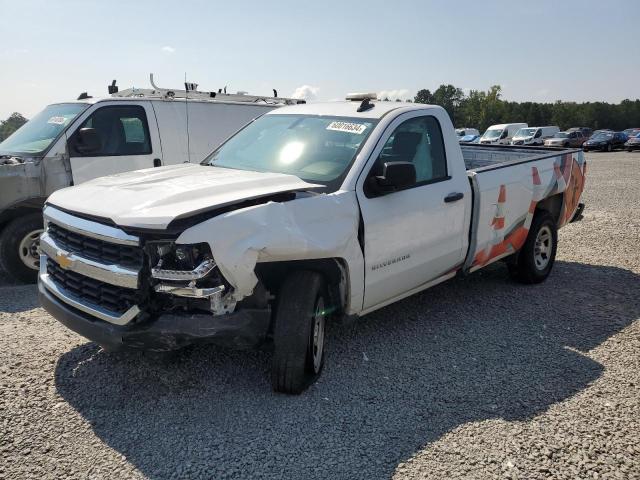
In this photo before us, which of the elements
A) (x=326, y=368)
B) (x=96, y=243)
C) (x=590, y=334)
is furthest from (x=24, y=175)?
(x=590, y=334)

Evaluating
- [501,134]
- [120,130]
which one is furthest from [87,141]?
[501,134]

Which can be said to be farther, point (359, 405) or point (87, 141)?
point (87, 141)

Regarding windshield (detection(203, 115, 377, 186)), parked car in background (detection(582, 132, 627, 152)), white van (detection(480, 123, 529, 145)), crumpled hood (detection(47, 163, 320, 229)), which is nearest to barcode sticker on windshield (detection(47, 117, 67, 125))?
windshield (detection(203, 115, 377, 186))

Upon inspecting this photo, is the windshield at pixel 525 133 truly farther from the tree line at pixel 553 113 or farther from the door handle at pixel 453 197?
the tree line at pixel 553 113

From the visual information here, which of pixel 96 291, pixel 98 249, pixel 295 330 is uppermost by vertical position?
pixel 98 249

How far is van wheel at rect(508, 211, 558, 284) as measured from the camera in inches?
238

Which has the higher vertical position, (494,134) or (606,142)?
(494,134)

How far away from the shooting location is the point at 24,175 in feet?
20.0

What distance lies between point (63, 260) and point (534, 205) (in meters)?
4.71

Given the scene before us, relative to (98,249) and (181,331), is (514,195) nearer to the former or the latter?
(181,331)

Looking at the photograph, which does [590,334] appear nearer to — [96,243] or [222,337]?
[222,337]

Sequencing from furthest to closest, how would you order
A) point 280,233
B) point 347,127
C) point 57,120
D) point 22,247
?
1. point 57,120
2. point 22,247
3. point 347,127
4. point 280,233

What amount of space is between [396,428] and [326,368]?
2.91 ft

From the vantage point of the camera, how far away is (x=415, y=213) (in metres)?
4.32
